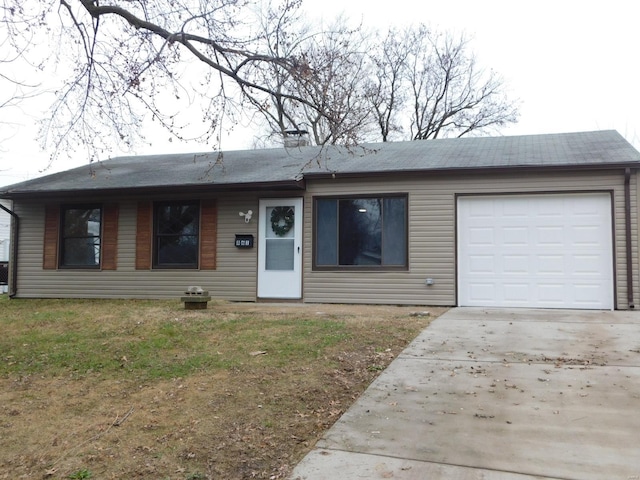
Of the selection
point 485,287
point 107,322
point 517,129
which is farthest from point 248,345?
point 517,129

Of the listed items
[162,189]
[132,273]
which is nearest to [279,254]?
[162,189]

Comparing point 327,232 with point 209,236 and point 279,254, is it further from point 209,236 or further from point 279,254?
point 209,236

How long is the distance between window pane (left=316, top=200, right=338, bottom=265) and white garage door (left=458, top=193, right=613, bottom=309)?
242cm

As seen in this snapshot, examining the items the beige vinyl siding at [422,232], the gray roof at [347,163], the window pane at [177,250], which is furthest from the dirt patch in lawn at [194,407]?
the window pane at [177,250]

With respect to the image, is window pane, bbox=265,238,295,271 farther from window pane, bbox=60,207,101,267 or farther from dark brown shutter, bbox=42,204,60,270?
dark brown shutter, bbox=42,204,60,270

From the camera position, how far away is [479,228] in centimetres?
977

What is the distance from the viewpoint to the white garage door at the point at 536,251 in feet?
30.1

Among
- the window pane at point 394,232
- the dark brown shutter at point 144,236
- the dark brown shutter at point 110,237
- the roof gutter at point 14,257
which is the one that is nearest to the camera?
the window pane at point 394,232

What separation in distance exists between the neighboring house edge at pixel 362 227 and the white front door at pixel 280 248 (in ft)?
0.10

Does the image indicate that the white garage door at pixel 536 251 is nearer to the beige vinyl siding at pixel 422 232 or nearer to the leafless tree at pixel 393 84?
the beige vinyl siding at pixel 422 232

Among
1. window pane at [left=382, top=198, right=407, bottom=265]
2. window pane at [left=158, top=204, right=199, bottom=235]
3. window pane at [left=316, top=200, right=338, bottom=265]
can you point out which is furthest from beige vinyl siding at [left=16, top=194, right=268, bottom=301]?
window pane at [left=382, top=198, right=407, bottom=265]

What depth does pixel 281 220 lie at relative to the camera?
10.8 metres

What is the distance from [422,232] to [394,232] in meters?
0.54

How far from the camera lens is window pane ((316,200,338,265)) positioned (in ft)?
34.4
